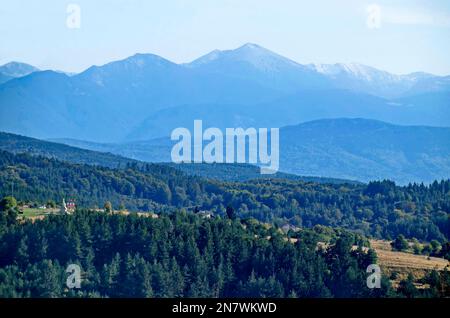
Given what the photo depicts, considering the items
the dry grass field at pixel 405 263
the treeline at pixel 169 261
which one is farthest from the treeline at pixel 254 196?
the treeline at pixel 169 261

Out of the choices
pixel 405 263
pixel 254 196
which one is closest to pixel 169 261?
pixel 405 263

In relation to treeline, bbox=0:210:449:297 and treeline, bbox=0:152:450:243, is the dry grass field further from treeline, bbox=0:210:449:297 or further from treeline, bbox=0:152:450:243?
treeline, bbox=0:152:450:243

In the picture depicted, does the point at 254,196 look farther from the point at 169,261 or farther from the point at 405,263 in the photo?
the point at 169,261

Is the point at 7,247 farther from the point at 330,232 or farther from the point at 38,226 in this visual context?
the point at 330,232

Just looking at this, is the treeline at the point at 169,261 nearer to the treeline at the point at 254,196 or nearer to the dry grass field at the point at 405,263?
the dry grass field at the point at 405,263

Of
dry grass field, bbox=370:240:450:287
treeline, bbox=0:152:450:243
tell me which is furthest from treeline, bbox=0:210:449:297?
treeline, bbox=0:152:450:243
